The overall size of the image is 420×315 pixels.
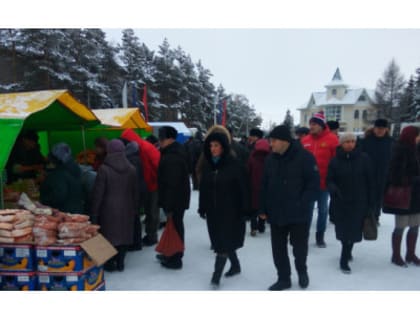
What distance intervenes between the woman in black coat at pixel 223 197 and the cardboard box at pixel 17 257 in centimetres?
190

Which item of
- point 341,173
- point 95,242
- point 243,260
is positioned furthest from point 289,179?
point 95,242

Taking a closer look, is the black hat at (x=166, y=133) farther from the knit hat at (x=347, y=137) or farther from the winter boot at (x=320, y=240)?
the winter boot at (x=320, y=240)

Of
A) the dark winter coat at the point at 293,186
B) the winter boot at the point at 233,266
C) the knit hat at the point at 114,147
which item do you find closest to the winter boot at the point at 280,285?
the winter boot at the point at 233,266

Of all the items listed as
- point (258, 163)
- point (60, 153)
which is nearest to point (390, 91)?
point (258, 163)

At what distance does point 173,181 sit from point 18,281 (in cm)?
196

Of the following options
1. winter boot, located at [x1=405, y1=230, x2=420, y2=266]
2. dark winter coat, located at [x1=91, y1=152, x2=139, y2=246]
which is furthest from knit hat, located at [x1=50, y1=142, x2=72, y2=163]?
winter boot, located at [x1=405, y1=230, x2=420, y2=266]

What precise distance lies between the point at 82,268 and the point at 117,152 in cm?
147

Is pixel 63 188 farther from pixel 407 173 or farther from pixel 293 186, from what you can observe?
pixel 407 173

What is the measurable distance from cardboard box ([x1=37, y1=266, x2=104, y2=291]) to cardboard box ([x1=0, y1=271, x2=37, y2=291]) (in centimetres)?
7

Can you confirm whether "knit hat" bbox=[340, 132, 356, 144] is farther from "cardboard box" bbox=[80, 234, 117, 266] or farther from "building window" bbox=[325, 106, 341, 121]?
"building window" bbox=[325, 106, 341, 121]

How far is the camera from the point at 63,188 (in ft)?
→ 12.1

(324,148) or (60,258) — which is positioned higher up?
(324,148)

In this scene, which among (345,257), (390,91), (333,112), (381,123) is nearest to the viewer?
(345,257)

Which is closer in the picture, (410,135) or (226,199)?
(226,199)
